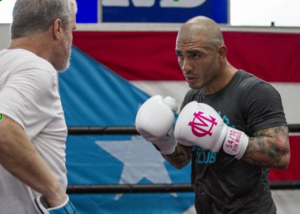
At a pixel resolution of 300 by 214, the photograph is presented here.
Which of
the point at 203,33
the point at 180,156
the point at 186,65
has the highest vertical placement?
the point at 203,33

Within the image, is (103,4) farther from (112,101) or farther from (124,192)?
(124,192)

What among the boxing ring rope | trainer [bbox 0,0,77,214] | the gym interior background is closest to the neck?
trainer [bbox 0,0,77,214]

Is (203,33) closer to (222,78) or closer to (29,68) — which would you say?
(222,78)

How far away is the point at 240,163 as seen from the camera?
1.62 meters

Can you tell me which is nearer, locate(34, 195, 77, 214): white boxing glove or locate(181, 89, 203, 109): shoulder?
locate(34, 195, 77, 214): white boxing glove

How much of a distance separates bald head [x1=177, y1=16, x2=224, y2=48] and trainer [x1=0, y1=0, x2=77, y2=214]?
47 centimetres

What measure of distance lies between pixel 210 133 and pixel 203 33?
364mm

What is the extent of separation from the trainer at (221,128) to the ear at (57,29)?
0.50 m

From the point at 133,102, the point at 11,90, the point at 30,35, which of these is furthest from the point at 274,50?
the point at 11,90

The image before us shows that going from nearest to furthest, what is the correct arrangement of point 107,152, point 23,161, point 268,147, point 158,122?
point 23,161 → point 268,147 → point 158,122 → point 107,152

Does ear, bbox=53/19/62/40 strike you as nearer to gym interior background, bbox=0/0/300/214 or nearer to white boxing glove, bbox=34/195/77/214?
white boxing glove, bbox=34/195/77/214

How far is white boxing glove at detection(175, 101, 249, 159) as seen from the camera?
154cm

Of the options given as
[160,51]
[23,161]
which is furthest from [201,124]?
[160,51]

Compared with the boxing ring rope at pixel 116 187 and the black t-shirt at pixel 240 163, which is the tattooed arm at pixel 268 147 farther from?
the boxing ring rope at pixel 116 187
